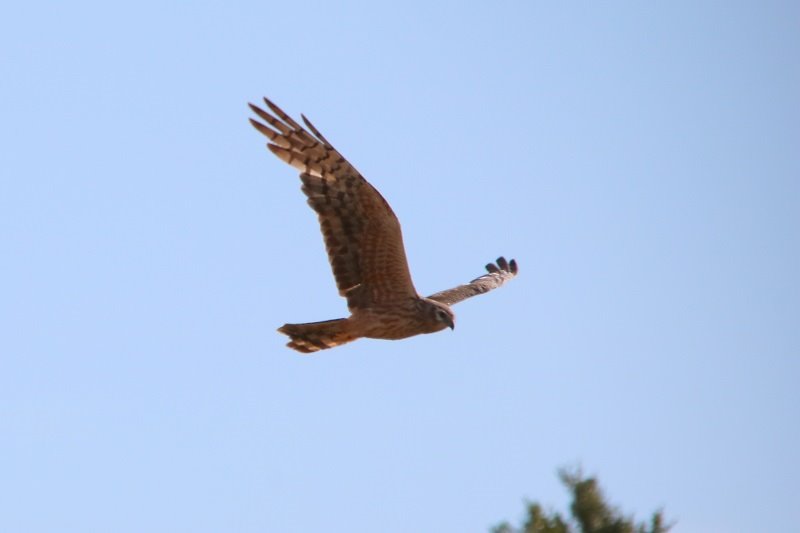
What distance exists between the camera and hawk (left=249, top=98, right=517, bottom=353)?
483 inches

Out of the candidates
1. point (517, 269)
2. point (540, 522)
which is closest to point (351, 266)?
point (517, 269)

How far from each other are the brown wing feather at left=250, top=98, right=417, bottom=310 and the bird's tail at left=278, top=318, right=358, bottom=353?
0.79ft

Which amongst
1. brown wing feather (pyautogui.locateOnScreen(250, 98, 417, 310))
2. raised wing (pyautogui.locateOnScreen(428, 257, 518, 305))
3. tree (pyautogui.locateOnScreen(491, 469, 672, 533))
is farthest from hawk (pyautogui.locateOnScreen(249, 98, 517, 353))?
tree (pyautogui.locateOnScreen(491, 469, 672, 533))

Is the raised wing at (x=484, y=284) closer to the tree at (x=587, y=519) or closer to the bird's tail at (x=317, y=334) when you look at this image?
the bird's tail at (x=317, y=334)

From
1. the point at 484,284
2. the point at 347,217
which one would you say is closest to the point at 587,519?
the point at 347,217

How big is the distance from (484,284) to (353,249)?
3.70 m

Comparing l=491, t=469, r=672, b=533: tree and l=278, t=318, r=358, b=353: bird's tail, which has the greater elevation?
l=278, t=318, r=358, b=353: bird's tail

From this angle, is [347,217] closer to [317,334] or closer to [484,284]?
[317,334]

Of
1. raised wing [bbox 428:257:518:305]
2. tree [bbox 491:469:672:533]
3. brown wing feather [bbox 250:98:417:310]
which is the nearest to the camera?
tree [bbox 491:469:672:533]

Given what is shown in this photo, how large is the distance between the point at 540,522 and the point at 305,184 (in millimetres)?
6255

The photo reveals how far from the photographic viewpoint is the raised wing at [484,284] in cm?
1443

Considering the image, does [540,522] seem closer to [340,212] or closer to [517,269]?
[340,212]

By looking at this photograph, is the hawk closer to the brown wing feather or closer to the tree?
the brown wing feather

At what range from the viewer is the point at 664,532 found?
21.4ft
